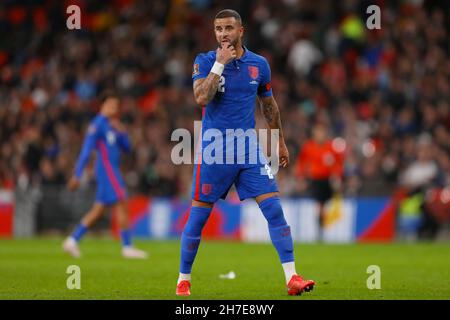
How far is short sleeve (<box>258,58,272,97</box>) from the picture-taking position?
30.2 feet

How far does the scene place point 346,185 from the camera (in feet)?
67.9

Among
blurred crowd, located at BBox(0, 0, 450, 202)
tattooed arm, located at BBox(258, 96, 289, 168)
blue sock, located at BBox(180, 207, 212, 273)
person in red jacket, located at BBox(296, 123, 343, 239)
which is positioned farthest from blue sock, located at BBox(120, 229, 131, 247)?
blue sock, located at BBox(180, 207, 212, 273)

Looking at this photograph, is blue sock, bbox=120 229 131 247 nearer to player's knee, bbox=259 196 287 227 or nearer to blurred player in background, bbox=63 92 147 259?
blurred player in background, bbox=63 92 147 259

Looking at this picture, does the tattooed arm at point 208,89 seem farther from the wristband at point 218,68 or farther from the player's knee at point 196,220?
the player's knee at point 196,220

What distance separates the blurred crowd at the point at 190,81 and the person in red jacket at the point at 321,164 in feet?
1.62

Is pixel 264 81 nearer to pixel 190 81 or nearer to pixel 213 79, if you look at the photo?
pixel 213 79

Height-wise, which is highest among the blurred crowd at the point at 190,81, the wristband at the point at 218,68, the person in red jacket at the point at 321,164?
the blurred crowd at the point at 190,81

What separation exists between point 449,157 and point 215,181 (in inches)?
494

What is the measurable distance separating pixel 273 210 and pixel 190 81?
1689 cm

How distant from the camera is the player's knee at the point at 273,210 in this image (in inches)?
355

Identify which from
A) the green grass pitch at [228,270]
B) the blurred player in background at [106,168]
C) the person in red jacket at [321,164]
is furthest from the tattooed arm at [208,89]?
the person in red jacket at [321,164]

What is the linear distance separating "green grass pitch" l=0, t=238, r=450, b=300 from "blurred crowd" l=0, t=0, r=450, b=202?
12.6 ft
